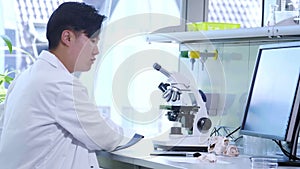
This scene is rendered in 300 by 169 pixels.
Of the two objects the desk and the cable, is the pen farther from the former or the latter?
the cable

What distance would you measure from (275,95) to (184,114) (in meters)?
0.46

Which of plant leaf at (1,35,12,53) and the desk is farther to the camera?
plant leaf at (1,35,12,53)

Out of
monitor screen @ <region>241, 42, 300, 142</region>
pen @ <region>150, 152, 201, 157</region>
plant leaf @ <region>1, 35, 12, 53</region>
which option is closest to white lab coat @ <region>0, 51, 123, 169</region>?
pen @ <region>150, 152, 201, 157</region>

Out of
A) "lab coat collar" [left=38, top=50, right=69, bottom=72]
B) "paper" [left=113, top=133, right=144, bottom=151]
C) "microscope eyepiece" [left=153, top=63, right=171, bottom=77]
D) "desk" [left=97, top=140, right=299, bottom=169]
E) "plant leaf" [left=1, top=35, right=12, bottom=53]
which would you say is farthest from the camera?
"plant leaf" [left=1, top=35, right=12, bottom=53]

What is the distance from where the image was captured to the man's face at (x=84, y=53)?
215 cm

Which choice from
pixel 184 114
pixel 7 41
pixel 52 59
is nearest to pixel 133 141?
pixel 184 114

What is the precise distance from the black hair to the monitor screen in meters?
0.72

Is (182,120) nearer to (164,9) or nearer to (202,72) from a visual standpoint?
(202,72)

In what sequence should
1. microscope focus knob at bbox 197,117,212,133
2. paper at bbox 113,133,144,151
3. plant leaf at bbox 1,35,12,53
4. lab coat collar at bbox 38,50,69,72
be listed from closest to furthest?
lab coat collar at bbox 38,50,69,72, paper at bbox 113,133,144,151, microscope focus knob at bbox 197,117,212,133, plant leaf at bbox 1,35,12,53

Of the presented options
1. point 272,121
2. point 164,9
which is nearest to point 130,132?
point 272,121

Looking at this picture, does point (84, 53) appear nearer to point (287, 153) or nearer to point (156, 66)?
point (156, 66)

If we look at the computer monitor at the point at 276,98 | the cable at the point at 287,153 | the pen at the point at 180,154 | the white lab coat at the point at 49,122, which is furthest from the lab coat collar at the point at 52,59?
the cable at the point at 287,153

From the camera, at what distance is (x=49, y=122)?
201cm

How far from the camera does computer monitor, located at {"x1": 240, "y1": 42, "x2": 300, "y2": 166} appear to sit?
1.98 meters
